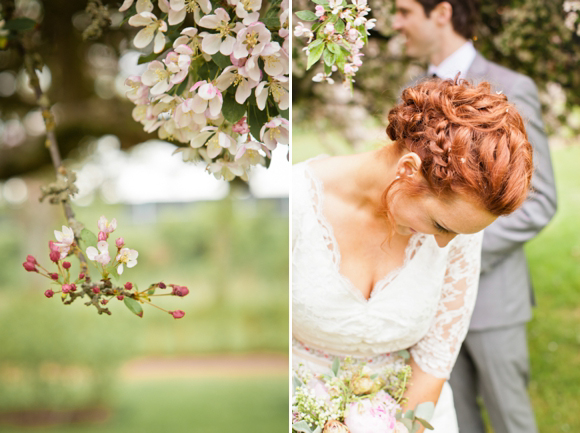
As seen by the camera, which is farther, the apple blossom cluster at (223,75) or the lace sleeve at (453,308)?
the lace sleeve at (453,308)

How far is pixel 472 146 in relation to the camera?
1216 millimetres

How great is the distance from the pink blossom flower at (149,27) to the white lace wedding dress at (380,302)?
52 centimetres

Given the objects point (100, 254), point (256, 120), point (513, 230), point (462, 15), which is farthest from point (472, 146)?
point (462, 15)

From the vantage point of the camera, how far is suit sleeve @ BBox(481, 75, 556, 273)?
7.20 feet

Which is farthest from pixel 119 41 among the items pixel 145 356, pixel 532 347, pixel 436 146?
pixel 145 356

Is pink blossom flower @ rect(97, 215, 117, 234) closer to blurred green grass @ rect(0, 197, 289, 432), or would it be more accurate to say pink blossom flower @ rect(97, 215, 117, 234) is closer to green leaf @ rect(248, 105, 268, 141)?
green leaf @ rect(248, 105, 268, 141)

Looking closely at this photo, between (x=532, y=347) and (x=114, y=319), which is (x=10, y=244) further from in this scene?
(x=532, y=347)

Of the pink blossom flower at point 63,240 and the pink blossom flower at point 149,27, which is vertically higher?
the pink blossom flower at point 149,27

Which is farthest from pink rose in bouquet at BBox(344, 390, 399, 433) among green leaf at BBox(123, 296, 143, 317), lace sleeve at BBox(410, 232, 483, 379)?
green leaf at BBox(123, 296, 143, 317)

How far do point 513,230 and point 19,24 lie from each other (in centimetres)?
190

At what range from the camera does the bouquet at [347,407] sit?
1.23 metres

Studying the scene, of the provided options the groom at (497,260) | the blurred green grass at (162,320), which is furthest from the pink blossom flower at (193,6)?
the blurred green grass at (162,320)

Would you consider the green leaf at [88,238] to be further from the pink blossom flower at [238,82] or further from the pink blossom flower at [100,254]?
the pink blossom flower at [238,82]

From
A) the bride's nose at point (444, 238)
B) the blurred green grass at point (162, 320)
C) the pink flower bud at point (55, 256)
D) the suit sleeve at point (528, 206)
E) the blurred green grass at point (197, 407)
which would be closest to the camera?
the pink flower bud at point (55, 256)
